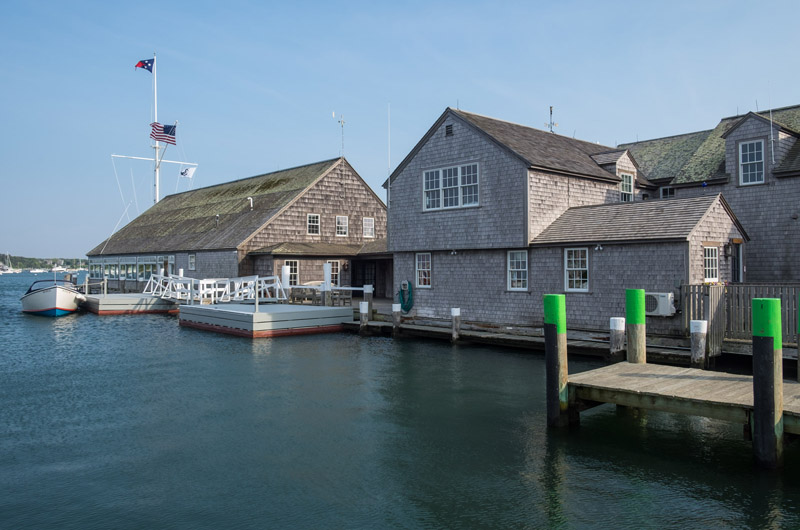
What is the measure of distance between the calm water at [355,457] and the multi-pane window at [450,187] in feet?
25.8

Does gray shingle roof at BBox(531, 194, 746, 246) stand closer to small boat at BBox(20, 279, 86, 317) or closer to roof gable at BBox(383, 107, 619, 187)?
roof gable at BBox(383, 107, 619, 187)

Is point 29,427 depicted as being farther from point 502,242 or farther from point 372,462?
point 502,242

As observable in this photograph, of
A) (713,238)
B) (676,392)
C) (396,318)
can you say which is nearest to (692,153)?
(713,238)

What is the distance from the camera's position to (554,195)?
22094mm

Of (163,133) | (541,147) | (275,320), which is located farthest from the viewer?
(163,133)

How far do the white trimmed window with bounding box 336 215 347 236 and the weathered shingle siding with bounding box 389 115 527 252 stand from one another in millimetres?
14349

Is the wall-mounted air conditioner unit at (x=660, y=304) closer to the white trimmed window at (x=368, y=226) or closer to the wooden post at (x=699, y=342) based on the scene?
the wooden post at (x=699, y=342)

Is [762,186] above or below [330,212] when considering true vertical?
below

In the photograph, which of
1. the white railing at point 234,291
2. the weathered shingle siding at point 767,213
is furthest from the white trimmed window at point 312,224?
the weathered shingle siding at point 767,213

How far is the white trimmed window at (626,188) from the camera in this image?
2516cm

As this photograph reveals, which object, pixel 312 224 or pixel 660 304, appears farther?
pixel 312 224

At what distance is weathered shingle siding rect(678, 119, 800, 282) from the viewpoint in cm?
2184

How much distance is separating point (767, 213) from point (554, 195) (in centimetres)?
784

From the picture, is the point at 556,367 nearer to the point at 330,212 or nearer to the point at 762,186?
the point at 762,186
